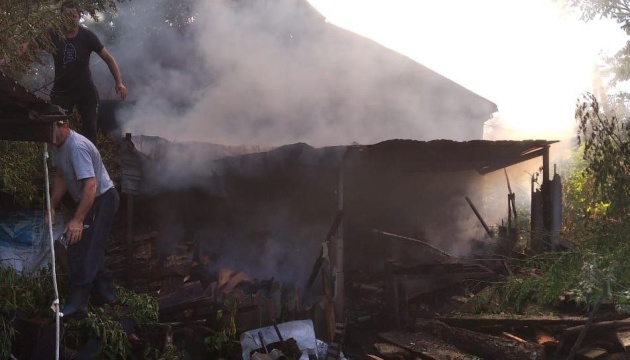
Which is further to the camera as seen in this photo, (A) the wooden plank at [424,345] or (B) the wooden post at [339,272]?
(B) the wooden post at [339,272]

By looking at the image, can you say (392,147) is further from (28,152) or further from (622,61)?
(622,61)

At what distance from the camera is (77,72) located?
6.61 metres

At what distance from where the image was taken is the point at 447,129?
14008 mm

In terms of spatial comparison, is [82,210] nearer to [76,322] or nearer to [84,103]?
[76,322]

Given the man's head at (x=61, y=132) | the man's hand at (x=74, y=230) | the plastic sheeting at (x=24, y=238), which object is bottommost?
the plastic sheeting at (x=24, y=238)

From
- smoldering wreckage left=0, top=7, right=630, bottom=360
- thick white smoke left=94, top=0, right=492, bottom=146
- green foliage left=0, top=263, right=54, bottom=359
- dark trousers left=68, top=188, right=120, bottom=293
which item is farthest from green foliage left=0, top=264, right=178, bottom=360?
thick white smoke left=94, top=0, right=492, bottom=146

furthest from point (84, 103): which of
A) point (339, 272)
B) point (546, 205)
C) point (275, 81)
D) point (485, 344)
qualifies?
point (546, 205)

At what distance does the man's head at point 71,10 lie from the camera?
6012 mm

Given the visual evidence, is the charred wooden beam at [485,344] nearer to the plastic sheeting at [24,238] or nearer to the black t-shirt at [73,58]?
the plastic sheeting at [24,238]

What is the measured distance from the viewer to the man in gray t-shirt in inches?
170

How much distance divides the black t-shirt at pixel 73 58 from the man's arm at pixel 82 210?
2.90 metres

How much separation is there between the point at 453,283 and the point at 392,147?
2.96 metres

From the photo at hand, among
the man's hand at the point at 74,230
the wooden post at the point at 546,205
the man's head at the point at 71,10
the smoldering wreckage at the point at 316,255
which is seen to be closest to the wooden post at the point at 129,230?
the smoldering wreckage at the point at 316,255

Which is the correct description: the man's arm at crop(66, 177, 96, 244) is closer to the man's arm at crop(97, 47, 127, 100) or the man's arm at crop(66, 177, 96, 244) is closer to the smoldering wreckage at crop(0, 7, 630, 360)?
the smoldering wreckage at crop(0, 7, 630, 360)
